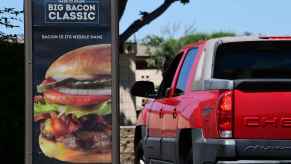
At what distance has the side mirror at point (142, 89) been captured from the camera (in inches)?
417

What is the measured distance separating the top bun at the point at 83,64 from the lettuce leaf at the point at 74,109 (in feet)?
1.12

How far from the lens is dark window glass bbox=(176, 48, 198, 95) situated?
29.7ft

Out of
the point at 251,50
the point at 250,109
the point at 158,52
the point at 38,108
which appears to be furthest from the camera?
the point at 158,52

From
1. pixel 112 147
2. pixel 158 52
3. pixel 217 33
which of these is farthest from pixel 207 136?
pixel 217 33

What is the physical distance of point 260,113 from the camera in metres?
7.48

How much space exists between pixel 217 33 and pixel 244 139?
82565mm

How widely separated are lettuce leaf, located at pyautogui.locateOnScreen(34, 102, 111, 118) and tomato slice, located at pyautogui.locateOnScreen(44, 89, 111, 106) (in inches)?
1.9

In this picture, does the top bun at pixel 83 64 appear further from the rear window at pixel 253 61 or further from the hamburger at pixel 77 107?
the rear window at pixel 253 61

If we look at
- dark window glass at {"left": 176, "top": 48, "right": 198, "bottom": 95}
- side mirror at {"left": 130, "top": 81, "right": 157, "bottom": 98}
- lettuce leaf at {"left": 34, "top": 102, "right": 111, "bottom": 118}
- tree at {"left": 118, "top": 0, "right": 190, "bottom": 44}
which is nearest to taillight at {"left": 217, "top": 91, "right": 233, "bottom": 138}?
dark window glass at {"left": 176, "top": 48, "right": 198, "bottom": 95}

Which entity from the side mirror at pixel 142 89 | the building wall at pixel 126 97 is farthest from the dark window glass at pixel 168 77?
the building wall at pixel 126 97

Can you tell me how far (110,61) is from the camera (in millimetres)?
9641

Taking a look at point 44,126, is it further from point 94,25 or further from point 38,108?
point 94,25

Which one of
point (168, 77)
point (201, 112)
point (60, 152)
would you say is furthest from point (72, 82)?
point (201, 112)

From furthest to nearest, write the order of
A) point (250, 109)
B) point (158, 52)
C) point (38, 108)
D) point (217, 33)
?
point (217, 33), point (158, 52), point (38, 108), point (250, 109)
